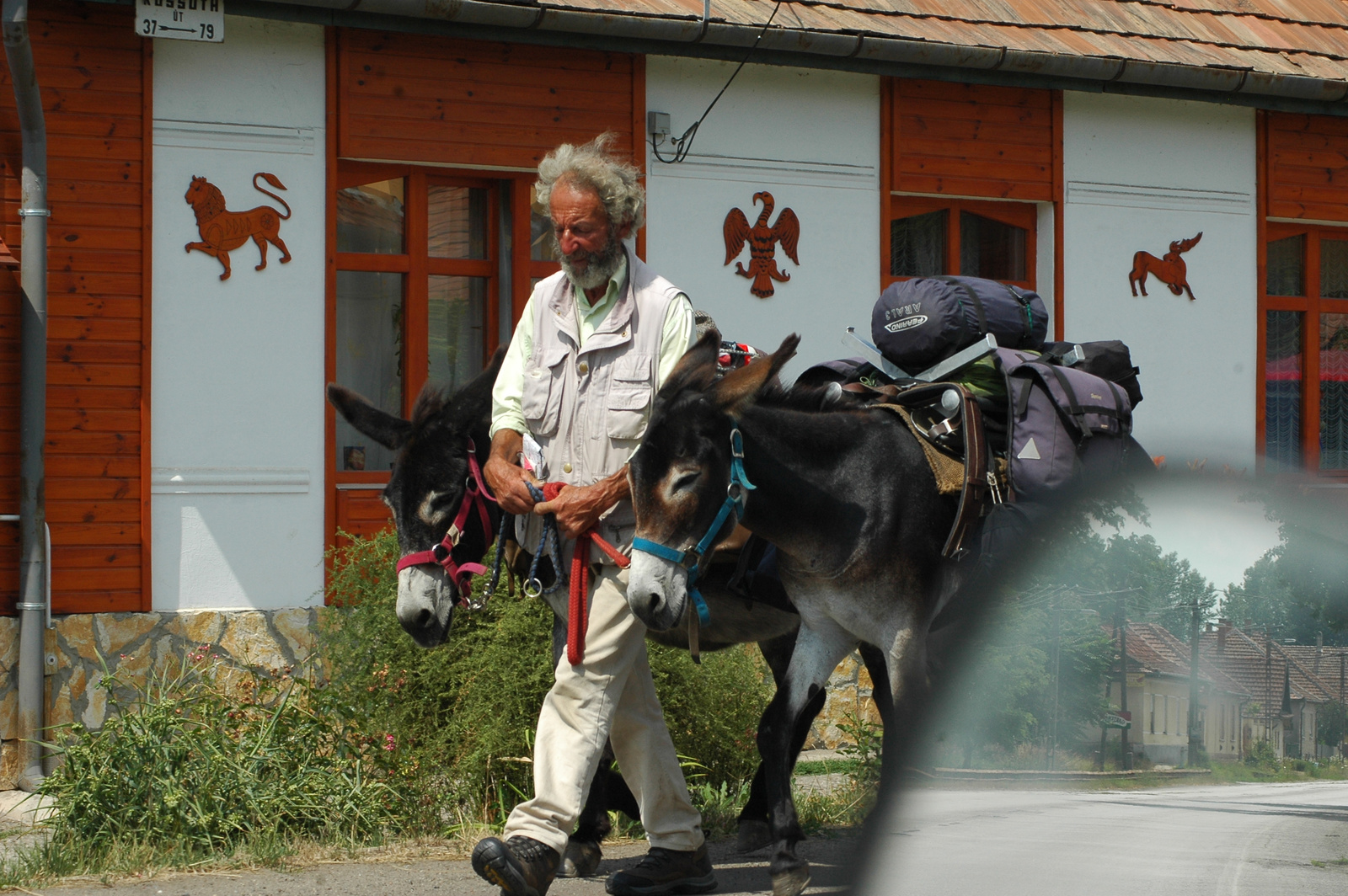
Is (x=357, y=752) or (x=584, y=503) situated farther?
(x=357, y=752)

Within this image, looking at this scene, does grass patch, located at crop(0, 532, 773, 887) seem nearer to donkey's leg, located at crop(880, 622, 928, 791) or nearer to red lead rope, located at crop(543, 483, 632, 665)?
red lead rope, located at crop(543, 483, 632, 665)

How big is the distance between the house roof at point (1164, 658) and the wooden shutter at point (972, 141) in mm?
7338

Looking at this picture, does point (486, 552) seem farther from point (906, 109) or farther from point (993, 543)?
point (906, 109)

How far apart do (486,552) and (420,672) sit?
38.4 inches

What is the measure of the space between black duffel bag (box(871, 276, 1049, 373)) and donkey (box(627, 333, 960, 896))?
1.08 ft

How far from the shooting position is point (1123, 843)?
1756 mm

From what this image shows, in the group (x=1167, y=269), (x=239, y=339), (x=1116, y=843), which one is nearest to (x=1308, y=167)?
(x=1167, y=269)

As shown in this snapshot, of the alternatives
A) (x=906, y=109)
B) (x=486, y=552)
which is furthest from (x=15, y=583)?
(x=906, y=109)

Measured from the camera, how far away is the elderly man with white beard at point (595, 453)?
404 centimetres

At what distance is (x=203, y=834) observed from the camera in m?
4.96

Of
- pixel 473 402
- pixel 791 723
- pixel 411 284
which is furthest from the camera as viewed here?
pixel 411 284

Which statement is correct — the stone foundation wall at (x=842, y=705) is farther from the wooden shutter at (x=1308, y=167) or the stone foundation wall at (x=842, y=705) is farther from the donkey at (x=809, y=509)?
the wooden shutter at (x=1308, y=167)

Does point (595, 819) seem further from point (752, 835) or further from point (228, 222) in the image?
point (228, 222)

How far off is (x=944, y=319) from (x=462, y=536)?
169 centimetres
